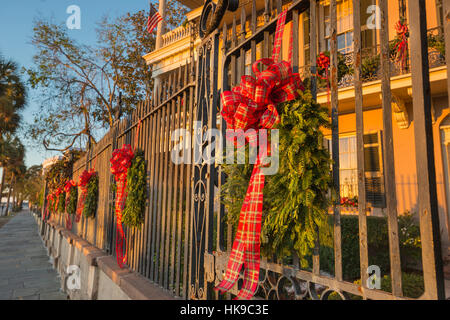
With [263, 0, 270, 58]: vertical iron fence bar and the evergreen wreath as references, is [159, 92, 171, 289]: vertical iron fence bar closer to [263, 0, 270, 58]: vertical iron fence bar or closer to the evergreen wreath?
[263, 0, 270, 58]: vertical iron fence bar

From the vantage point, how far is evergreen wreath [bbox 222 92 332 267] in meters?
1.27

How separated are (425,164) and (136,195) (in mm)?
3107

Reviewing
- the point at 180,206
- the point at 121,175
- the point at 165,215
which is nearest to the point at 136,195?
the point at 121,175

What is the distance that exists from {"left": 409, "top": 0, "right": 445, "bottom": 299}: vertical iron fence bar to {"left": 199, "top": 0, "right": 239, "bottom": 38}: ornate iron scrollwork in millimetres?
1523

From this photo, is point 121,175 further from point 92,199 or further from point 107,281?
point 92,199

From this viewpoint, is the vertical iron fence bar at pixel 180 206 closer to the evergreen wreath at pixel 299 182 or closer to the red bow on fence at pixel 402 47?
the evergreen wreath at pixel 299 182

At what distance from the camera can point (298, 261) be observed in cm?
142

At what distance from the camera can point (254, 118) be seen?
1.53 m

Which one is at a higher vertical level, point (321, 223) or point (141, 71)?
point (141, 71)

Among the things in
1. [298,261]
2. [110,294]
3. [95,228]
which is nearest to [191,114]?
[298,261]

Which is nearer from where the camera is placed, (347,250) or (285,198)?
(285,198)

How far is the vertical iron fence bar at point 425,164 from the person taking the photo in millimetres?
953

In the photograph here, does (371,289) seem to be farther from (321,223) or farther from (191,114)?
(191,114)

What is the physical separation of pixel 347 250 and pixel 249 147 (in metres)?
4.98
